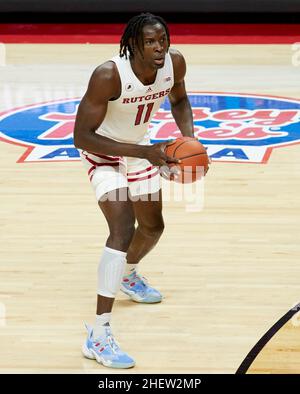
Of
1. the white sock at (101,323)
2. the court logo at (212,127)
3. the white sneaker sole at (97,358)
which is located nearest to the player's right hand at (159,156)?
the white sock at (101,323)

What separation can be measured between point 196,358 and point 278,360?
45 centimetres

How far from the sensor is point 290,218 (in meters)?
7.64

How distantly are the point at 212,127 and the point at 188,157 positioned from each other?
541 centimetres

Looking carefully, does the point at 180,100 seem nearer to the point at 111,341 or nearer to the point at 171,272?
the point at 171,272

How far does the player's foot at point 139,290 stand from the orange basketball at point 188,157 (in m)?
1.14

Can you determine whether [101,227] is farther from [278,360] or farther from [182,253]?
[278,360]

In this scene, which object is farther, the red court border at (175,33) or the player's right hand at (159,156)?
the red court border at (175,33)

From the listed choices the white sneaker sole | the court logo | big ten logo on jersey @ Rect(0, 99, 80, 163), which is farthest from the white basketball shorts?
big ten logo on jersey @ Rect(0, 99, 80, 163)

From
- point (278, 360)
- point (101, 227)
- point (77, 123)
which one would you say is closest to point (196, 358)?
point (278, 360)

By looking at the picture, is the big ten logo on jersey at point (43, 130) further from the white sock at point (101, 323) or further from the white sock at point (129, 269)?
the white sock at point (101, 323)

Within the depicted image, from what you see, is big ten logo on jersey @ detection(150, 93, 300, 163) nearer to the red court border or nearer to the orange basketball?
the red court border

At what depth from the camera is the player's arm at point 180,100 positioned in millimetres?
5559

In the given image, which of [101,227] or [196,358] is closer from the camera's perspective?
[196,358]

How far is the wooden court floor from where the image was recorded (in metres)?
5.28
